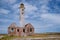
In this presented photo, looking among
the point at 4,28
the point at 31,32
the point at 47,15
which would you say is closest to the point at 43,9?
the point at 47,15

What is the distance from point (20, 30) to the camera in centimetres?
768

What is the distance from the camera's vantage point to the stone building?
7.38 m

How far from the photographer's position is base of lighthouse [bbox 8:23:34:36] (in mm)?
7457

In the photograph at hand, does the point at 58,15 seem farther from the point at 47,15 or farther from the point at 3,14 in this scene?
the point at 3,14

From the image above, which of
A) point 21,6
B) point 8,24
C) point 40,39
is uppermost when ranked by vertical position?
point 21,6

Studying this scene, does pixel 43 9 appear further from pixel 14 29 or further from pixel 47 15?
pixel 14 29

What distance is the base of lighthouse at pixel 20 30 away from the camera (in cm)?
746

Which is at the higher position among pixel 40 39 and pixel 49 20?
pixel 49 20

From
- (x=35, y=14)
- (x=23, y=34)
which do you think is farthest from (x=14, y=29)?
(x=35, y=14)

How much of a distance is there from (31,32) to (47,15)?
2.27 feet

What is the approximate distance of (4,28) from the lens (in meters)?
7.36

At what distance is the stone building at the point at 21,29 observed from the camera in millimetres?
7385

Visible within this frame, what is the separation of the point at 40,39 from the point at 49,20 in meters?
0.62

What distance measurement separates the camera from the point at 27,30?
25.3 feet
